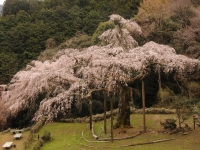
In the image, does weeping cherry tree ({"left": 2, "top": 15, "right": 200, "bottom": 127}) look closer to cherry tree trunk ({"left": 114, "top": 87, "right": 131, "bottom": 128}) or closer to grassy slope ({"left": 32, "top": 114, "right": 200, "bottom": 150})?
cherry tree trunk ({"left": 114, "top": 87, "right": 131, "bottom": 128})

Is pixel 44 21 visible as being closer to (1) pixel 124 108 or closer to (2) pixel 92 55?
(2) pixel 92 55

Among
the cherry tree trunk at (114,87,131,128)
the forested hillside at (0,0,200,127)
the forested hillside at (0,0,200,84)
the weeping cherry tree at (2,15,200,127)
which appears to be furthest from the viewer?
the forested hillside at (0,0,200,84)

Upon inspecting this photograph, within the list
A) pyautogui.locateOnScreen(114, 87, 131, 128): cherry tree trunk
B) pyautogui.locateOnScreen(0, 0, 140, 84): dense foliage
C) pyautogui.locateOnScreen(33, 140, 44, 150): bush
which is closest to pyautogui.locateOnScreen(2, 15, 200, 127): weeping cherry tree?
pyautogui.locateOnScreen(114, 87, 131, 128): cherry tree trunk

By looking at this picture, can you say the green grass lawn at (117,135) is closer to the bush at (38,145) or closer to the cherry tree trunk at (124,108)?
the bush at (38,145)

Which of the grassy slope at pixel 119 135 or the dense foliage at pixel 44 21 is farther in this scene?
the dense foliage at pixel 44 21

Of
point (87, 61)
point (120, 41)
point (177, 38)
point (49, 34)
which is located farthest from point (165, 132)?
point (49, 34)

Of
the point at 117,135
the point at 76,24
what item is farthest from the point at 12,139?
the point at 76,24

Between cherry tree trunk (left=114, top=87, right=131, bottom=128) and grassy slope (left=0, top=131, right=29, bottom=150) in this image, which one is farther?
grassy slope (left=0, top=131, right=29, bottom=150)

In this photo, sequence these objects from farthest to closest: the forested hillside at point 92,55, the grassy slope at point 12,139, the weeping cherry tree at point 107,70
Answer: the grassy slope at point 12,139 < the forested hillside at point 92,55 < the weeping cherry tree at point 107,70

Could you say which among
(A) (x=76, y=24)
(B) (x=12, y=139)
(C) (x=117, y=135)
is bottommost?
(B) (x=12, y=139)

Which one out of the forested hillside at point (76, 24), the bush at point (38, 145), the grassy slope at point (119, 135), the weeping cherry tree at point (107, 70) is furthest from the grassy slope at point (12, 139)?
the forested hillside at point (76, 24)

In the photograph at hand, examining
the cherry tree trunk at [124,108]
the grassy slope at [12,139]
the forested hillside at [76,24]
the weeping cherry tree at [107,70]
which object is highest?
the forested hillside at [76,24]

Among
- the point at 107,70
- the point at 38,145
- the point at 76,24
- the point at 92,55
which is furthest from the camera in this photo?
the point at 76,24

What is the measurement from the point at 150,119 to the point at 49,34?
18856 mm
